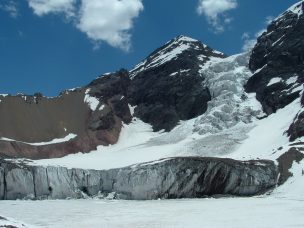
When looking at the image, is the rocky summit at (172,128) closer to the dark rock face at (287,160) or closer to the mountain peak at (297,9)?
the dark rock face at (287,160)

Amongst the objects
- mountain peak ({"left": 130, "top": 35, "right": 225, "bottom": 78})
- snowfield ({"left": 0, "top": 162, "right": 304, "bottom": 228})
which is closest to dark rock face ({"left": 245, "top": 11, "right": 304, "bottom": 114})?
mountain peak ({"left": 130, "top": 35, "right": 225, "bottom": 78})

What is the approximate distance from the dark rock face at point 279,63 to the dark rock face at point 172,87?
13.5m

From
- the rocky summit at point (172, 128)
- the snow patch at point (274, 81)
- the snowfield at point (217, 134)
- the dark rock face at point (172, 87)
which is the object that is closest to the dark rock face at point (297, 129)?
the rocky summit at point (172, 128)

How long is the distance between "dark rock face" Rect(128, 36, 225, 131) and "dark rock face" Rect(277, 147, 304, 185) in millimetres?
52859

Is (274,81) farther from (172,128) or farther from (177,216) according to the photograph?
(177,216)

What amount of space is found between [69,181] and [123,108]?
203ft

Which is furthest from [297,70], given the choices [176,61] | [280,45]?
[176,61]

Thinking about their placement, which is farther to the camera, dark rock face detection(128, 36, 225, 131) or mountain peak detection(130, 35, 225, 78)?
mountain peak detection(130, 35, 225, 78)

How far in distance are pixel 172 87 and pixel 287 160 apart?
2770 inches

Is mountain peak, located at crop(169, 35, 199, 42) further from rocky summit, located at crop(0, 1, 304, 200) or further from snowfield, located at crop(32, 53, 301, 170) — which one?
snowfield, located at crop(32, 53, 301, 170)

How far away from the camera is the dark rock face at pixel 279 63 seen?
348 ft

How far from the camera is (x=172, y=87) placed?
428 feet

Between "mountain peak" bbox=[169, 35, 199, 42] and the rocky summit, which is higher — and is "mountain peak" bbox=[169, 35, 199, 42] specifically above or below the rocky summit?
above

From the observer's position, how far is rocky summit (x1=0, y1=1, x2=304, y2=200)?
59.9 meters
